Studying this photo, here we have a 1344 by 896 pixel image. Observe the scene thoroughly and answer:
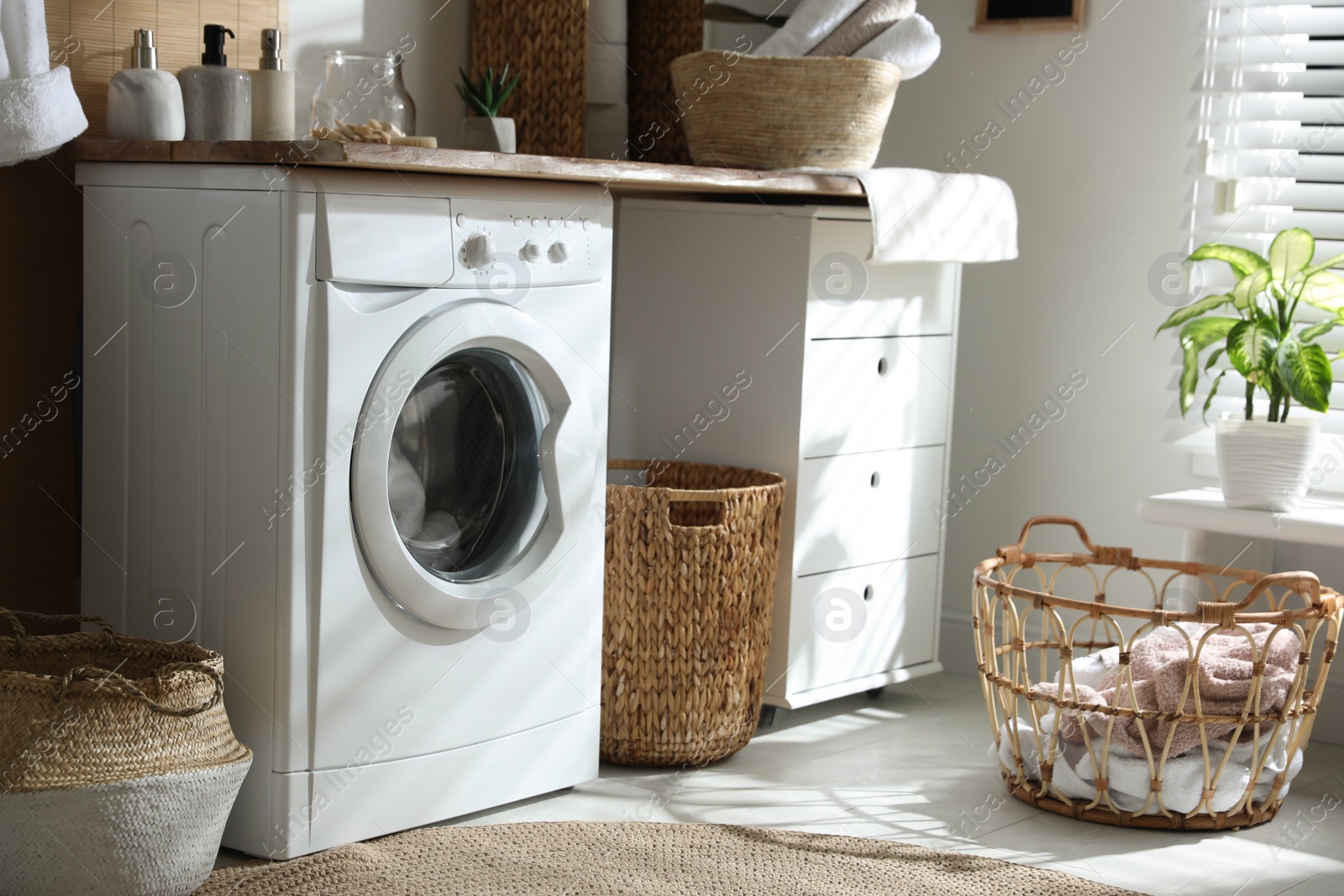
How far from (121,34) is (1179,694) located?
67.9 inches

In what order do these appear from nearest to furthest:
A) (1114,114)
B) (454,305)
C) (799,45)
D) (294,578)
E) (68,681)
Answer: (68,681)
(294,578)
(454,305)
(799,45)
(1114,114)

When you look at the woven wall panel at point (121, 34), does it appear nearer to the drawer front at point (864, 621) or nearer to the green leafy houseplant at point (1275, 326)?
the drawer front at point (864, 621)

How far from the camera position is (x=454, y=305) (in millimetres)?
1860

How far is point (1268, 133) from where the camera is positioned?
8.50ft

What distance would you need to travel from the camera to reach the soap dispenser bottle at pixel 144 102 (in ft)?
6.13

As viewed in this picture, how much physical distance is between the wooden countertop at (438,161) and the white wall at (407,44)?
19.1 inches

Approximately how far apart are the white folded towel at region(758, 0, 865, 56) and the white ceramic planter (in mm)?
442

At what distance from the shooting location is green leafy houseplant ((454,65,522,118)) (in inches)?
92.9

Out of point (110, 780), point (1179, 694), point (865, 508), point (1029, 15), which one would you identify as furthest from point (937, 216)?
point (110, 780)

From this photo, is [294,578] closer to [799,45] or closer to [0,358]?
[0,358]

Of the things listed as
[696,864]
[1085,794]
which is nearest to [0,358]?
[696,864]

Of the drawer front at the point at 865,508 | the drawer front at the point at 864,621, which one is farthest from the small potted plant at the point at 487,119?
the drawer front at the point at 864,621

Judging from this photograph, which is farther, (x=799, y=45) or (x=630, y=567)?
(x=799, y=45)

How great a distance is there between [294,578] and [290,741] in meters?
0.20
